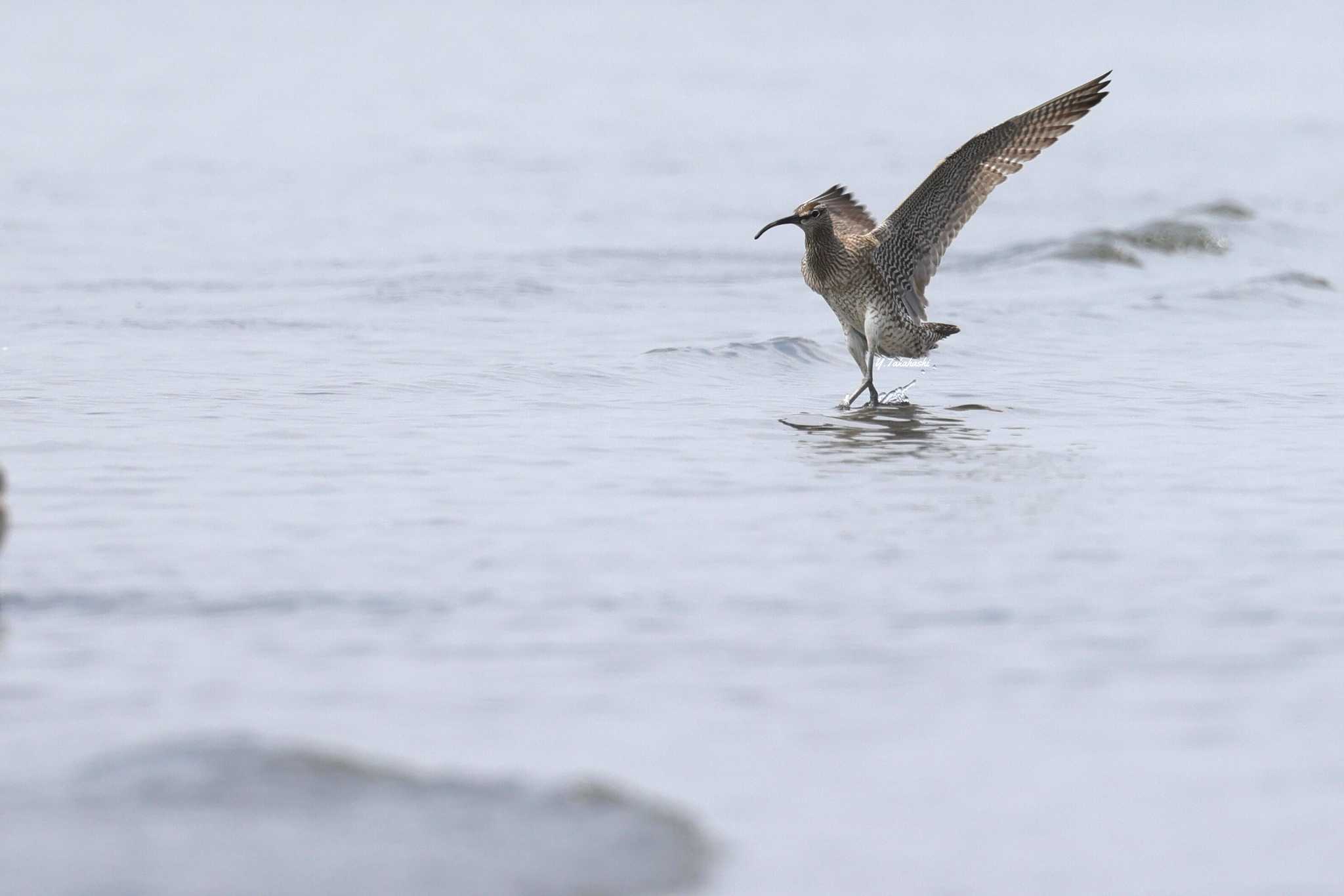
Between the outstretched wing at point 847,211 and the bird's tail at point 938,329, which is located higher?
the outstretched wing at point 847,211

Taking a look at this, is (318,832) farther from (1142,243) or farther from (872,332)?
(1142,243)

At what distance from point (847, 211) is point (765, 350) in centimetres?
140

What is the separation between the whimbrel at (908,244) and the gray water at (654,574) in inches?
17.7

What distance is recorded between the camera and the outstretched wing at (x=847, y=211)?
11773 millimetres

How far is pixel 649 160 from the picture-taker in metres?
30.9

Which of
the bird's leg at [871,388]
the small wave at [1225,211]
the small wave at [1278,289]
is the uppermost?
the small wave at [1225,211]

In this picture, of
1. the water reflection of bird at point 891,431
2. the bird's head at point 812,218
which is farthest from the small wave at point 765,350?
the water reflection of bird at point 891,431

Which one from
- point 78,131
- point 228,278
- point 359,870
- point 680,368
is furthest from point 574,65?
point 359,870

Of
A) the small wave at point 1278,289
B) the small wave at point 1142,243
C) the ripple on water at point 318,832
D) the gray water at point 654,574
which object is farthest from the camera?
the small wave at point 1142,243

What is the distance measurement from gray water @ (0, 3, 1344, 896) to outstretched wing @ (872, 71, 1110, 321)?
757 mm

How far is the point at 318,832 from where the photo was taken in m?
4.26

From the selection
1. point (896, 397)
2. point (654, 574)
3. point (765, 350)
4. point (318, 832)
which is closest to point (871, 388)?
point (896, 397)

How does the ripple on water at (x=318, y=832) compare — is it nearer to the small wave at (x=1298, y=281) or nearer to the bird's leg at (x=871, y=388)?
the bird's leg at (x=871, y=388)

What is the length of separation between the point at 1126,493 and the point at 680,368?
4.63 metres
